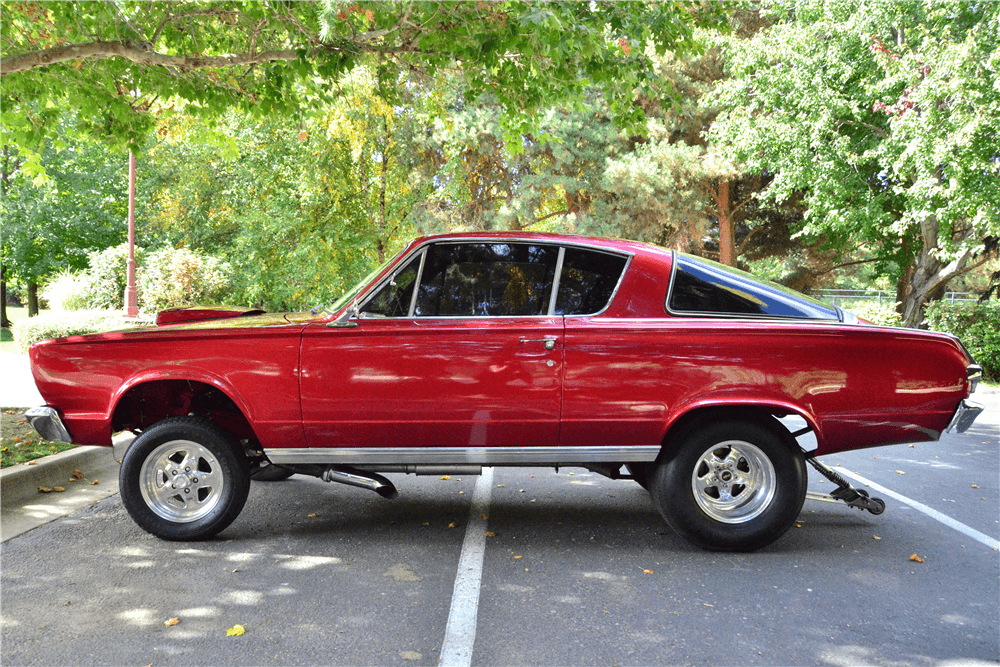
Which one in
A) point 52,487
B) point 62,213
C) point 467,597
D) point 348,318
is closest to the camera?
point 467,597

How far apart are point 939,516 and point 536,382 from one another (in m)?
3.31

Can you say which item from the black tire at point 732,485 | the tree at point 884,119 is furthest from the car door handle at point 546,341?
the tree at point 884,119

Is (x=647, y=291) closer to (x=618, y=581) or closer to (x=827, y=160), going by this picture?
(x=618, y=581)

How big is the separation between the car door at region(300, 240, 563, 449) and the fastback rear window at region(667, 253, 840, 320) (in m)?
0.79

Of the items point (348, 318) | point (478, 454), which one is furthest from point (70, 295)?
point (478, 454)

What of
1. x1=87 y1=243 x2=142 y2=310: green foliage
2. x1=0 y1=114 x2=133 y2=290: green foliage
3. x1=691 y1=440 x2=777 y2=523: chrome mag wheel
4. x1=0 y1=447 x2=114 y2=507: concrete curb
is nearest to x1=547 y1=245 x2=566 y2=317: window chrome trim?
x1=691 y1=440 x2=777 y2=523: chrome mag wheel

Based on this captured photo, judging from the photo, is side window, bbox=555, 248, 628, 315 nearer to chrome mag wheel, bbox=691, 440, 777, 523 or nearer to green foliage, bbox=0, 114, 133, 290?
chrome mag wheel, bbox=691, 440, 777, 523

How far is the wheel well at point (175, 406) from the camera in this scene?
15.2 ft

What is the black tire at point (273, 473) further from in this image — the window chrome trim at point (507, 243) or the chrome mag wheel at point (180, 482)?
the window chrome trim at point (507, 243)

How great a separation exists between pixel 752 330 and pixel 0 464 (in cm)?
579

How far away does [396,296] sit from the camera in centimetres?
440

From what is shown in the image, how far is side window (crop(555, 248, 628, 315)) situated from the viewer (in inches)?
171

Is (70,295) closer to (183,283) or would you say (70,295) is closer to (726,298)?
(183,283)

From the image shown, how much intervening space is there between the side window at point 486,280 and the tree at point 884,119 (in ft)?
40.9
